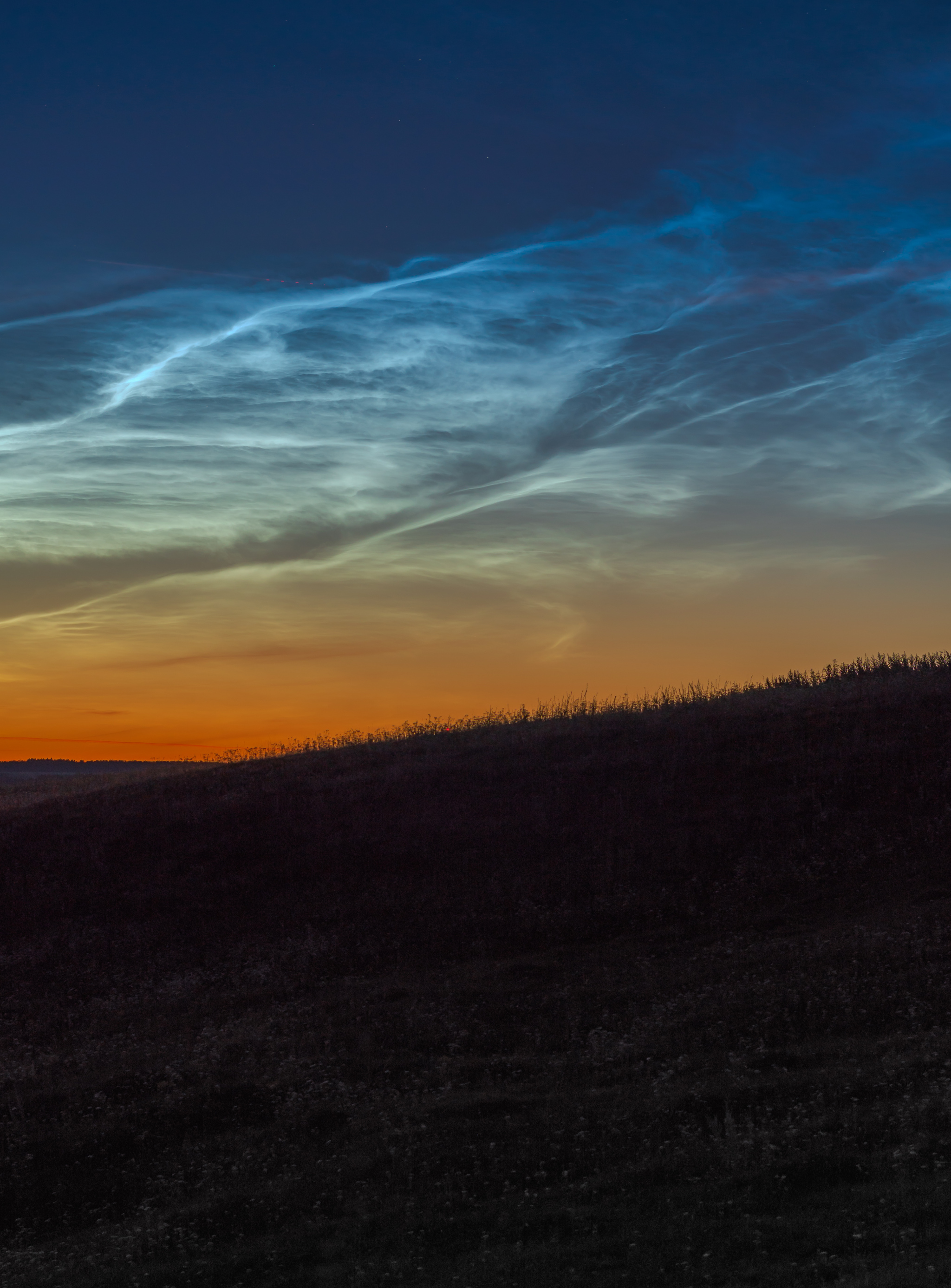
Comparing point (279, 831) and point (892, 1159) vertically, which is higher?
point (279, 831)

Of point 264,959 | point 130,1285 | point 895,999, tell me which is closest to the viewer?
point 130,1285

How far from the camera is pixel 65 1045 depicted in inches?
910

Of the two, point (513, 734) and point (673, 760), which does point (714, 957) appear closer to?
point (673, 760)

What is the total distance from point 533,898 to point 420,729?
16.8m

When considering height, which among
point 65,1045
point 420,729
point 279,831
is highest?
point 420,729

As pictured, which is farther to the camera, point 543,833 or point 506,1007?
point 543,833

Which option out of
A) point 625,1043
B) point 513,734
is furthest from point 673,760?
point 625,1043

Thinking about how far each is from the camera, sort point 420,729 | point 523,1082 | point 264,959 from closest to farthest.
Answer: point 523,1082
point 264,959
point 420,729

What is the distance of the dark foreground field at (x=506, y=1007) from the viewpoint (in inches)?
475

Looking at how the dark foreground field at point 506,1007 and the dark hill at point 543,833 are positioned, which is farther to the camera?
the dark hill at point 543,833

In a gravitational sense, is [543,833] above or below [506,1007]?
above

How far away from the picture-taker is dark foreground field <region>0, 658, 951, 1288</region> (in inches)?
475

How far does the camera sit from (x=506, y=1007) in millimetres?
21703

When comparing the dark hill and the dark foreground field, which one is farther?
the dark hill
